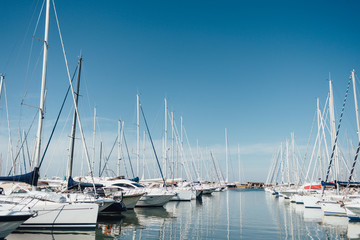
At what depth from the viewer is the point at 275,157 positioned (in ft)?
254

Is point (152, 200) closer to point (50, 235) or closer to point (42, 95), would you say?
point (50, 235)

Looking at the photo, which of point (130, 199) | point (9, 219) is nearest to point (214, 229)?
point (130, 199)

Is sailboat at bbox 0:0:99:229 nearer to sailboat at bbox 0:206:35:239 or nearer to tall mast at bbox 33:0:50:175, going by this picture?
tall mast at bbox 33:0:50:175

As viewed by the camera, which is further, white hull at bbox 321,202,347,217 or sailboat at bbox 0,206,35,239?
white hull at bbox 321,202,347,217

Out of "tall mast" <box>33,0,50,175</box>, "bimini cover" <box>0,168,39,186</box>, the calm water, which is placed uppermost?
"tall mast" <box>33,0,50,175</box>

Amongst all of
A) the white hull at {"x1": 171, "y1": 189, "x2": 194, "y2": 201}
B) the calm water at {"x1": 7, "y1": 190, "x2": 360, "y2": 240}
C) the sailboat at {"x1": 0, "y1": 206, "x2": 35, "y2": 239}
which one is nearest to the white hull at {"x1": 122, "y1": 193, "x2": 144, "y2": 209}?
the calm water at {"x1": 7, "y1": 190, "x2": 360, "y2": 240}

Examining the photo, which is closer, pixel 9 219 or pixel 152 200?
pixel 9 219

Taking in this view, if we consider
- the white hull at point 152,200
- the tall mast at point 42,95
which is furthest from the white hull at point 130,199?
the tall mast at point 42,95

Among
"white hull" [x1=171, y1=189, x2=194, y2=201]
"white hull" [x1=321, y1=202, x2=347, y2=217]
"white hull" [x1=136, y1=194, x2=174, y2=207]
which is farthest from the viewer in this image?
"white hull" [x1=171, y1=189, x2=194, y2=201]

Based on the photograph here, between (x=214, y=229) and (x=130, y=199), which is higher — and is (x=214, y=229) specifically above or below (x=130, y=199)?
below

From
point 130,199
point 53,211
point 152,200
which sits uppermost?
point 53,211

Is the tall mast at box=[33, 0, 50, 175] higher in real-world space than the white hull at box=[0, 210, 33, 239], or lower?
higher

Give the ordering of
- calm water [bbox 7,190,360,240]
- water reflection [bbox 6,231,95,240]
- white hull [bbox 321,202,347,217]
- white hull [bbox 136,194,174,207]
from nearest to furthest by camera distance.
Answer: water reflection [bbox 6,231,95,240] → calm water [bbox 7,190,360,240] → white hull [bbox 321,202,347,217] → white hull [bbox 136,194,174,207]

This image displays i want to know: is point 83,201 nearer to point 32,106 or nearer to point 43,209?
point 43,209
